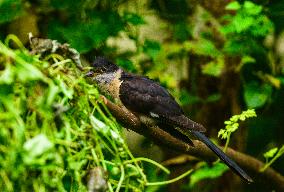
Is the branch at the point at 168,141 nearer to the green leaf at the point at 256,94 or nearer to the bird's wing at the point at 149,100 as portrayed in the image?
the bird's wing at the point at 149,100

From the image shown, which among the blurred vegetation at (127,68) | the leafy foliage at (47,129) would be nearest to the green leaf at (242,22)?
the blurred vegetation at (127,68)

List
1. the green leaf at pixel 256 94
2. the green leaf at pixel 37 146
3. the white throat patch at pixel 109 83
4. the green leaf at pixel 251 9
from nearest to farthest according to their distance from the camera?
the green leaf at pixel 37 146 → the white throat patch at pixel 109 83 → the green leaf at pixel 251 9 → the green leaf at pixel 256 94

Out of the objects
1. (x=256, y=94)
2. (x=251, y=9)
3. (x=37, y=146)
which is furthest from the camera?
(x=256, y=94)

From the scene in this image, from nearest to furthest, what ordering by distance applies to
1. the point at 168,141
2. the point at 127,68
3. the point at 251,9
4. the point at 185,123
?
the point at 168,141 → the point at 185,123 → the point at 251,9 → the point at 127,68

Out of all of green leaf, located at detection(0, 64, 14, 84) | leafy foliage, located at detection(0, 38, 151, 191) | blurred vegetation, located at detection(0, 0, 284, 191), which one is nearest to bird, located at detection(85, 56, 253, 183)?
blurred vegetation, located at detection(0, 0, 284, 191)

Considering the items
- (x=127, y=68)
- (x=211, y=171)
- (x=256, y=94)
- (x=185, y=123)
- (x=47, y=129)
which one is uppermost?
(x=47, y=129)

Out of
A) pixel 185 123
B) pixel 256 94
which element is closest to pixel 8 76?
pixel 185 123

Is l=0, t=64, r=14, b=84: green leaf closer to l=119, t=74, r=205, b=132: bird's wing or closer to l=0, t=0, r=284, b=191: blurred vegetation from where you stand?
l=0, t=0, r=284, b=191: blurred vegetation

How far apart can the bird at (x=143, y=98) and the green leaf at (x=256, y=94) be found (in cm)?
77

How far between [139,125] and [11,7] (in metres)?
1.00

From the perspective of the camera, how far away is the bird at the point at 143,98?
5.95 ft

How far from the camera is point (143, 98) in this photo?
1.88 meters

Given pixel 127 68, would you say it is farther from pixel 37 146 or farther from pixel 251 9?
pixel 37 146

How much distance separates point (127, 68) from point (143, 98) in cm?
63
